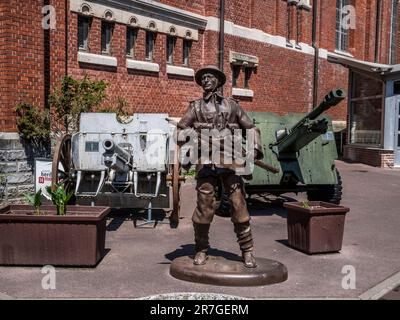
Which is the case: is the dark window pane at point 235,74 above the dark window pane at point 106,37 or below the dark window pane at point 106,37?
below

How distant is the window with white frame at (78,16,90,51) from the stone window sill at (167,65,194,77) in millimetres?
2688

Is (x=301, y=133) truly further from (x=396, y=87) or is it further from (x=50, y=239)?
(x=396, y=87)

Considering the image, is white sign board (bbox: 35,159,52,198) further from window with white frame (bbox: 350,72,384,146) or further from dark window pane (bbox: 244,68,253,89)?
window with white frame (bbox: 350,72,384,146)

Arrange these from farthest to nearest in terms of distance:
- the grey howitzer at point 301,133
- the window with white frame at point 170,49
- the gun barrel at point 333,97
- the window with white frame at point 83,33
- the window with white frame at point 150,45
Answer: the window with white frame at point 170,49
the window with white frame at point 150,45
the window with white frame at point 83,33
the grey howitzer at point 301,133
the gun barrel at point 333,97

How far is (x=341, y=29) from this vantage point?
23.3 metres

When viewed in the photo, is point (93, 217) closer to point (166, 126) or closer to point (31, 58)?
point (166, 126)

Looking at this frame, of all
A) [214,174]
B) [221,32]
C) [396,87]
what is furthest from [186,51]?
[214,174]

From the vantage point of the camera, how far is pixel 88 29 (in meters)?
11.2

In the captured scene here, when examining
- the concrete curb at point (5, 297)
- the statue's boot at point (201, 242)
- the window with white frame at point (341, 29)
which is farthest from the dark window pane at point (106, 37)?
the window with white frame at point (341, 29)

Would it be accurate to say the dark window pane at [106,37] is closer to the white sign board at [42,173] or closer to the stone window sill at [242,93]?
the white sign board at [42,173]

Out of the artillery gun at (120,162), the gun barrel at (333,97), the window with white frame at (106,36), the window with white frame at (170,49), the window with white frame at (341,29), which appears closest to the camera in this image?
the gun barrel at (333,97)

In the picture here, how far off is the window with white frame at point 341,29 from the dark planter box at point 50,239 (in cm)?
1957

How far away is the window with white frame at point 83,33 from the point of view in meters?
11.0

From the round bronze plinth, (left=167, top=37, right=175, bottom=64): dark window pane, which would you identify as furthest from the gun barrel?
(left=167, top=37, right=175, bottom=64): dark window pane
